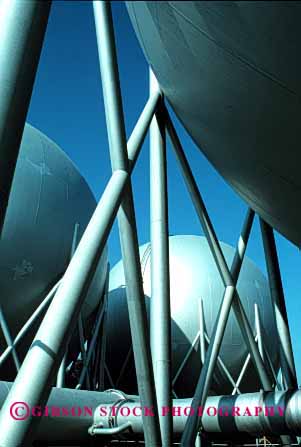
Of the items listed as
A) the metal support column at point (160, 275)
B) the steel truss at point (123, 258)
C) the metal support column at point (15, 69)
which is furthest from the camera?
the metal support column at point (160, 275)

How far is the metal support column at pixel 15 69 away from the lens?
3.44 meters

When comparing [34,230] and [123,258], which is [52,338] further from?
[34,230]

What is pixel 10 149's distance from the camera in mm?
3469

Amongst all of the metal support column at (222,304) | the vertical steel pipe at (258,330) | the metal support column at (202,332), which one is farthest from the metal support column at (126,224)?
the vertical steel pipe at (258,330)

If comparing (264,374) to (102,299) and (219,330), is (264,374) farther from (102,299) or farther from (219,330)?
(102,299)

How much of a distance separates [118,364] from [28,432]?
15751mm

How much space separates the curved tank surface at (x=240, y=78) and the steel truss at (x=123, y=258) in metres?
1.12

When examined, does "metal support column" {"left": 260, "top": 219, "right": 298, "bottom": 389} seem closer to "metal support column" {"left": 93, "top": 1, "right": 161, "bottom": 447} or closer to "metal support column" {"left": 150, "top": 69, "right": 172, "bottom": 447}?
"metal support column" {"left": 150, "top": 69, "right": 172, "bottom": 447}

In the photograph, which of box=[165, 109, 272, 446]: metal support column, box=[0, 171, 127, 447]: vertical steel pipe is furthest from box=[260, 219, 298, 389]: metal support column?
box=[0, 171, 127, 447]: vertical steel pipe

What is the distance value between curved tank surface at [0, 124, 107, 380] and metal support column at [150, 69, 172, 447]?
3.37 metres

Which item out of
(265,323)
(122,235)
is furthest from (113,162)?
(265,323)

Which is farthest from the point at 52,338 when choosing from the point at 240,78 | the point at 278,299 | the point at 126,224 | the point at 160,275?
the point at 278,299

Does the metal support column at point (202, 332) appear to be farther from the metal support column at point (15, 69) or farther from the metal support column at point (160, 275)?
the metal support column at point (15, 69)

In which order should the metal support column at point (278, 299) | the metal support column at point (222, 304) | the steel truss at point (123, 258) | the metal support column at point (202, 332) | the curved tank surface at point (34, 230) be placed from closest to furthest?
1. the steel truss at point (123, 258)
2. the metal support column at point (222, 304)
3. the metal support column at point (278, 299)
4. the curved tank surface at point (34, 230)
5. the metal support column at point (202, 332)
